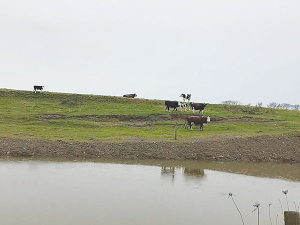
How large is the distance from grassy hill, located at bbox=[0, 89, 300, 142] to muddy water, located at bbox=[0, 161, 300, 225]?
7.26 metres

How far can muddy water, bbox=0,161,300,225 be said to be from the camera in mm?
10211

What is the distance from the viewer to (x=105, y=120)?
34.2 m

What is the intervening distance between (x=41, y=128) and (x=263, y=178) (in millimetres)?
18394

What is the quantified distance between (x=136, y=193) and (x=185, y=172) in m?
6.29

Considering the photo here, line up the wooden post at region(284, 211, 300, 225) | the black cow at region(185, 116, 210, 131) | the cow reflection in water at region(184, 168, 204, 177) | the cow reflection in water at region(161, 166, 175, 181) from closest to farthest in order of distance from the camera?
the wooden post at region(284, 211, 300, 225) → the cow reflection in water at region(161, 166, 175, 181) → the cow reflection in water at region(184, 168, 204, 177) → the black cow at region(185, 116, 210, 131)

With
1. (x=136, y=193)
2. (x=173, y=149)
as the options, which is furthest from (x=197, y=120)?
(x=136, y=193)

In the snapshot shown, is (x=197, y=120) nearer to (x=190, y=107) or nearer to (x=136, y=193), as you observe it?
(x=190, y=107)

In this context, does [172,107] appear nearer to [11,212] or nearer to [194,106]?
[194,106]

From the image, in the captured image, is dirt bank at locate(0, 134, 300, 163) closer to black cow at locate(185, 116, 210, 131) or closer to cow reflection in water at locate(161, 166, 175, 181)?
cow reflection in water at locate(161, 166, 175, 181)

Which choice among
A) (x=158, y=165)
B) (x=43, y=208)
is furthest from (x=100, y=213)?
(x=158, y=165)

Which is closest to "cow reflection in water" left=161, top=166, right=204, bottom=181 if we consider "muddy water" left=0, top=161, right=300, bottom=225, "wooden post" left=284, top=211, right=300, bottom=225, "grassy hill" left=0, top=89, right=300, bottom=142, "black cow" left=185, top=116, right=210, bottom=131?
"muddy water" left=0, top=161, right=300, bottom=225

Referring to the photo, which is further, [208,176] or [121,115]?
[121,115]

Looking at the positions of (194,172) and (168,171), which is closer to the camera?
(168,171)

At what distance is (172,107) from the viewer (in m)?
38.9
